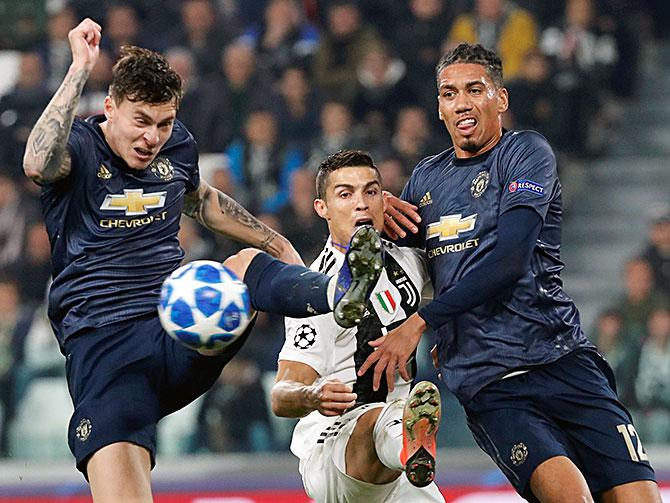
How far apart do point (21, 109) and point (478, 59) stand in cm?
587

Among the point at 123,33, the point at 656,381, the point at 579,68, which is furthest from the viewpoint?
the point at 123,33

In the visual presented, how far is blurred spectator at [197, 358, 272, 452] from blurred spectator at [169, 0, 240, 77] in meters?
2.88

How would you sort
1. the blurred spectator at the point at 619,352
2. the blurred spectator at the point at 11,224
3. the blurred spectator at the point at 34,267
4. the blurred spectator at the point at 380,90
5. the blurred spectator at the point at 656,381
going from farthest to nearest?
the blurred spectator at the point at 380,90
the blurred spectator at the point at 11,224
the blurred spectator at the point at 34,267
the blurred spectator at the point at 619,352
the blurred spectator at the point at 656,381

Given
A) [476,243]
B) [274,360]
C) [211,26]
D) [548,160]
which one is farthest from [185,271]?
[211,26]

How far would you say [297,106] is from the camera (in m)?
10.3

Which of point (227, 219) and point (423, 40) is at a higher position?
point (423, 40)

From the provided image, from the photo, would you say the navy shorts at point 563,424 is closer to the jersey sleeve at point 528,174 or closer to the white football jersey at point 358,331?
the white football jersey at point 358,331

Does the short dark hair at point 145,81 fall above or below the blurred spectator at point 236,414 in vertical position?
above

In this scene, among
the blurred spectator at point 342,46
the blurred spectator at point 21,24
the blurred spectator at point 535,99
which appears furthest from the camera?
the blurred spectator at point 21,24

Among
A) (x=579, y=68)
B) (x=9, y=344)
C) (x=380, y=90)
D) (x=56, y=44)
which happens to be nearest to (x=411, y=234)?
(x=9, y=344)

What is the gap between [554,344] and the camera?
199 inches

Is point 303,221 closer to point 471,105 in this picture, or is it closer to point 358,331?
point 358,331

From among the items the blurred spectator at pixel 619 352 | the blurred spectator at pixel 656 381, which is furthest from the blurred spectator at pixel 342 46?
the blurred spectator at pixel 656 381

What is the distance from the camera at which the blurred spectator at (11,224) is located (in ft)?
31.7
